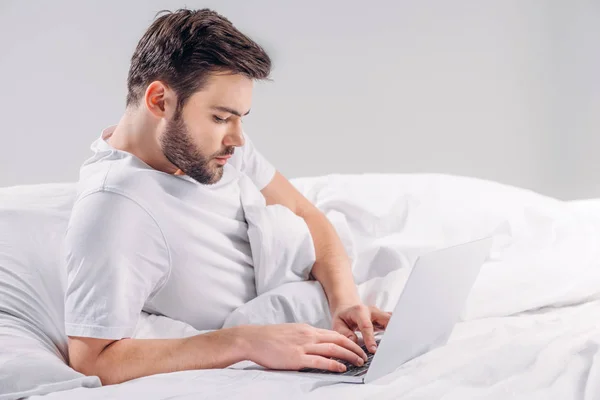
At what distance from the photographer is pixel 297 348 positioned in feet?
3.64

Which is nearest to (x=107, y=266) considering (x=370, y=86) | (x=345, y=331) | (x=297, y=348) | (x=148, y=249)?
(x=148, y=249)

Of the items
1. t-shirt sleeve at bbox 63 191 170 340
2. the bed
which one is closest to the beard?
t-shirt sleeve at bbox 63 191 170 340

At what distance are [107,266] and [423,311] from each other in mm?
494

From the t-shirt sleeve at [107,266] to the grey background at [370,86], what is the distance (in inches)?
57.7

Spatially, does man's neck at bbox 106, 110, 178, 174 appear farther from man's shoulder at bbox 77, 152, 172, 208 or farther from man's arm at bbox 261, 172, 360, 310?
man's arm at bbox 261, 172, 360, 310

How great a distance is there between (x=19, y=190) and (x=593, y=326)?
1208 mm

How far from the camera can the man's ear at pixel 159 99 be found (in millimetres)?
1339

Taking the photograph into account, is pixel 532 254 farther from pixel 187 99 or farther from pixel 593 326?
pixel 187 99

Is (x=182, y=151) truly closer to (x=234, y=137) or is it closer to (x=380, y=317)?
(x=234, y=137)

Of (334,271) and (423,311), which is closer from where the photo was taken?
(423,311)

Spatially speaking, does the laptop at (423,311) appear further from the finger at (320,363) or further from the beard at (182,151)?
the beard at (182,151)

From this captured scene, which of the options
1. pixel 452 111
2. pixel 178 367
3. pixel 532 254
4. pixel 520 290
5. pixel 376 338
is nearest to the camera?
pixel 178 367

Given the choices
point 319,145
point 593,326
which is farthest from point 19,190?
point 319,145

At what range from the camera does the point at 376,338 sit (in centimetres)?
127
